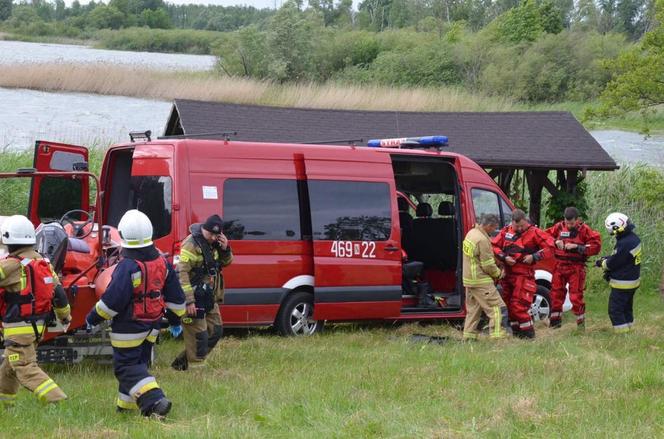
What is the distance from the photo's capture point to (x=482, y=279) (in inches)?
420

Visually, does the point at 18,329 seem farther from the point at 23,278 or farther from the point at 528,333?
the point at 528,333

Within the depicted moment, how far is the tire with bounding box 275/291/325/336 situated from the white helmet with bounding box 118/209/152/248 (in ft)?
12.9

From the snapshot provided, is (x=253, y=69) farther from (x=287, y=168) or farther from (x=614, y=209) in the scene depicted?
(x=287, y=168)

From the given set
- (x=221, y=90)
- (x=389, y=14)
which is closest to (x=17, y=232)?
(x=221, y=90)

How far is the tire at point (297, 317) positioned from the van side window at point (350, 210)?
741 mm

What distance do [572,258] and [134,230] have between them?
6.81m

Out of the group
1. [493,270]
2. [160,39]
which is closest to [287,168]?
[493,270]

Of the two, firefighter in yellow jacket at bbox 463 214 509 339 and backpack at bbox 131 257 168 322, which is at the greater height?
backpack at bbox 131 257 168 322

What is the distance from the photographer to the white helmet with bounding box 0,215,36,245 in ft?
22.6

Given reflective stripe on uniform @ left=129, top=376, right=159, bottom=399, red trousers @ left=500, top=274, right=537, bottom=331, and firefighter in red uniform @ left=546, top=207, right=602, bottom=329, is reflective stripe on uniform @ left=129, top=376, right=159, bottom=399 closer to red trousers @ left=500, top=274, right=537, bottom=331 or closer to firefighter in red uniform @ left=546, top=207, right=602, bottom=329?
red trousers @ left=500, top=274, right=537, bottom=331

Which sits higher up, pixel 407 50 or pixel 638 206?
pixel 407 50

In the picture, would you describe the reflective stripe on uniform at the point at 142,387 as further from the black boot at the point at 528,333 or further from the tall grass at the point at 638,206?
the tall grass at the point at 638,206

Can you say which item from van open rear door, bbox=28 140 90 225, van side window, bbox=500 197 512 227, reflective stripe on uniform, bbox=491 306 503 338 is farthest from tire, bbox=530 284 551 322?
van open rear door, bbox=28 140 90 225

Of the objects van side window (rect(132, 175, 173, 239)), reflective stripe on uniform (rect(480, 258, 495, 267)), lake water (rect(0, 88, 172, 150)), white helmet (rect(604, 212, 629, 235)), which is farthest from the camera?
lake water (rect(0, 88, 172, 150))
